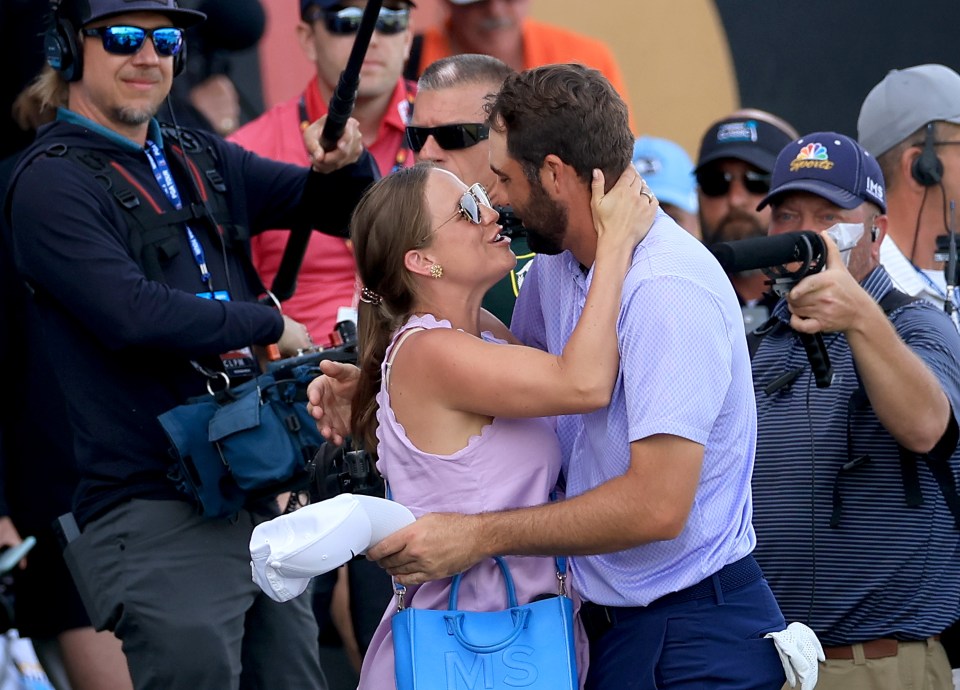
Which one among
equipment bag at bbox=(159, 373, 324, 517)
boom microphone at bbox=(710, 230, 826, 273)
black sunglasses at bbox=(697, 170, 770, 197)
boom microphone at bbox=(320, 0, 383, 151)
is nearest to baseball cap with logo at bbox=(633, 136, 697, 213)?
black sunglasses at bbox=(697, 170, 770, 197)

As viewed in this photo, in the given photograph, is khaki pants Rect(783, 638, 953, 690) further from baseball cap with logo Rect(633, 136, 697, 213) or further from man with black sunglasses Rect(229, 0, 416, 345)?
baseball cap with logo Rect(633, 136, 697, 213)

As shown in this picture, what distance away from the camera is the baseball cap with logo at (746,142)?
549 centimetres

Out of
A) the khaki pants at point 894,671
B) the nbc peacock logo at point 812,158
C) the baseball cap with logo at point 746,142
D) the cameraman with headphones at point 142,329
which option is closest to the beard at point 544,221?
the cameraman with headphones at point 142,329

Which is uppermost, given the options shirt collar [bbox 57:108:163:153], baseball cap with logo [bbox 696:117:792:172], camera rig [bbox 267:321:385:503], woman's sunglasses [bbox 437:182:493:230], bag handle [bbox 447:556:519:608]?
woman's sunglasses [bbox 437:182:493:230]

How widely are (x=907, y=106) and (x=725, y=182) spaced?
0.96 metres

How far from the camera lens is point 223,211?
4.18 metres

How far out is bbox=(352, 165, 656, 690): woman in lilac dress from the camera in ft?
9.13

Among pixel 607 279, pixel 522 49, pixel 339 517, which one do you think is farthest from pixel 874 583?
pixel 522 49

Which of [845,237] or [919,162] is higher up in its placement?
[845,237]

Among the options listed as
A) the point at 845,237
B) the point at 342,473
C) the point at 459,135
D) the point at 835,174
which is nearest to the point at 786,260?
the point at 845,237

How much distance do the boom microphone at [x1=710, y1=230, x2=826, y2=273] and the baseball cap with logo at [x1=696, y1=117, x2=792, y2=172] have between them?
2.46 meters

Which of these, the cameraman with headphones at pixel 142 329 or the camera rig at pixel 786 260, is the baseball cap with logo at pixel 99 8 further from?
the camera rig at pixel 786 260

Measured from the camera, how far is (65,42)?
4059 mm

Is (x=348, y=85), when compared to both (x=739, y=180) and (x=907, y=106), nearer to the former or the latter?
(x=907, y=106)
